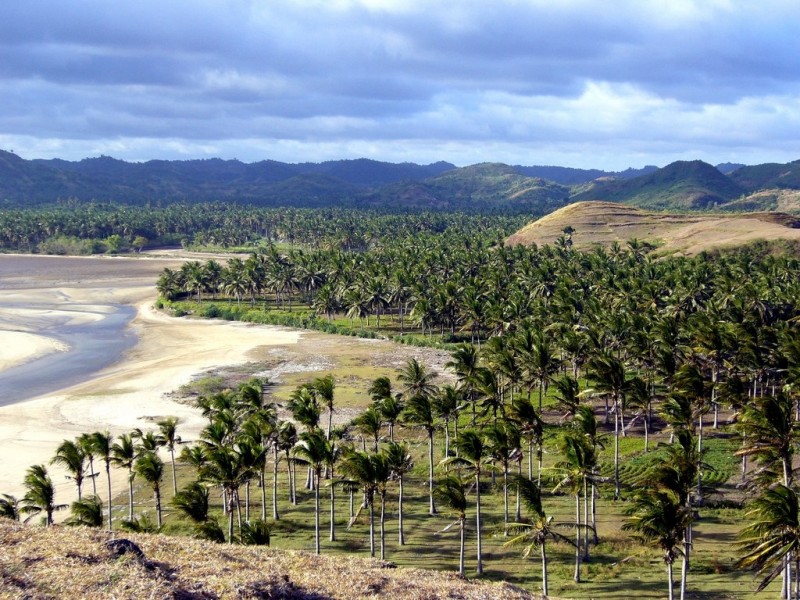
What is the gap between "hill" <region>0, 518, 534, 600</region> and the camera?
2577 centimetres

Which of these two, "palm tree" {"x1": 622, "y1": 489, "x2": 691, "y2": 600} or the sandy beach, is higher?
"palm tree" {"x1": 622, "y1": 489, "x2": 691, "y2": 600}

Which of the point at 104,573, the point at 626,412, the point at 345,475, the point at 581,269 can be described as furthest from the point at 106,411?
the point at 581,269

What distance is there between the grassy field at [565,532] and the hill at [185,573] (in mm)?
13327

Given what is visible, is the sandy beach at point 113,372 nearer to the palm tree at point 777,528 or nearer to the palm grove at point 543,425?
the palm grove at point 543,425

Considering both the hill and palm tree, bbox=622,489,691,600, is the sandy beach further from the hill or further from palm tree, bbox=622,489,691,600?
palm tree, bbox=622,489,691,600

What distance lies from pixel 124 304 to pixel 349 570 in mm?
151633

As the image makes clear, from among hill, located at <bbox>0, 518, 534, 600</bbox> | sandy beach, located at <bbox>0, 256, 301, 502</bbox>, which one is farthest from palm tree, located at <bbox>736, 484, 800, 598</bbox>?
sandy beach, located at <bbox>0, 256, 301, 502</bbox>

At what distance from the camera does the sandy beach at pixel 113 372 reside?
7425cm

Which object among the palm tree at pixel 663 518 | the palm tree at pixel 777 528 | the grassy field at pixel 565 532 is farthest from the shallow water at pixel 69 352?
the palm tree at pixel 777 528

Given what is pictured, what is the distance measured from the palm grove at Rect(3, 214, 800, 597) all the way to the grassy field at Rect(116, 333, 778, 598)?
522 mm

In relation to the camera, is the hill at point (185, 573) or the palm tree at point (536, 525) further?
the palm tree at point (536, 525)

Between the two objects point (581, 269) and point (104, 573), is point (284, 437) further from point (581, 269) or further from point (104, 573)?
point (581, 269)

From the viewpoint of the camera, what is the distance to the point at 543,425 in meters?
56.2

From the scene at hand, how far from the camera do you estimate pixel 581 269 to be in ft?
468
